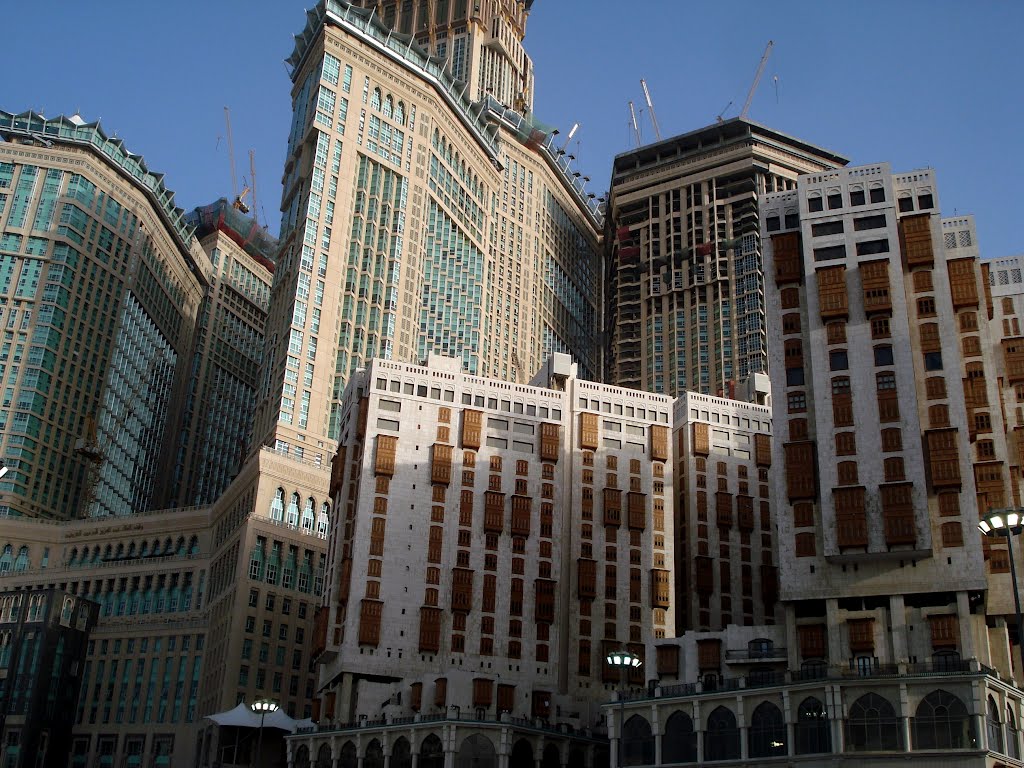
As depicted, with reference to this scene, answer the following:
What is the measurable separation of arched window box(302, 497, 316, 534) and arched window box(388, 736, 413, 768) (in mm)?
49238

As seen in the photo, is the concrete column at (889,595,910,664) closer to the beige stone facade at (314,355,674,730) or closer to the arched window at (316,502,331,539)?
the beige stone facade at (314,355,674,730)

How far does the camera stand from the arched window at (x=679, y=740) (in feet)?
350

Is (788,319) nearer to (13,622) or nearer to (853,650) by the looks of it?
(853,650)

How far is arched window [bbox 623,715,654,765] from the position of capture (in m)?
109

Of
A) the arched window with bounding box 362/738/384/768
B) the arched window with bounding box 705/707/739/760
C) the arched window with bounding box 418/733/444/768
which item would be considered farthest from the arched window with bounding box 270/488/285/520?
→ the arched window with bounding box 705/707/739/760

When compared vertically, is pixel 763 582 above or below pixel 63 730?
above

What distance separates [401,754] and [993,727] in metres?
57.5

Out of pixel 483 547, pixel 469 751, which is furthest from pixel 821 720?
pixel 483 547

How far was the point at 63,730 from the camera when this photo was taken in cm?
16025

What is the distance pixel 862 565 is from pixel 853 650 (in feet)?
25.3

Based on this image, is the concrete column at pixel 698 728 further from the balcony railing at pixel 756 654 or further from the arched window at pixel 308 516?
the arched window at pixel 308 516

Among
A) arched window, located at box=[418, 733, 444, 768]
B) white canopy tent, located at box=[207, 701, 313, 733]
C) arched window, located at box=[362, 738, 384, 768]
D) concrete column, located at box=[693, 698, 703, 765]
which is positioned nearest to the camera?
concrete column, located at box=[693, 698, 703, 765]

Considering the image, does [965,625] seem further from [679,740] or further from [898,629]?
[679,740]

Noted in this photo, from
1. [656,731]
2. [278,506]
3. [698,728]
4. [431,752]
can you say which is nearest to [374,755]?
[431,752]
